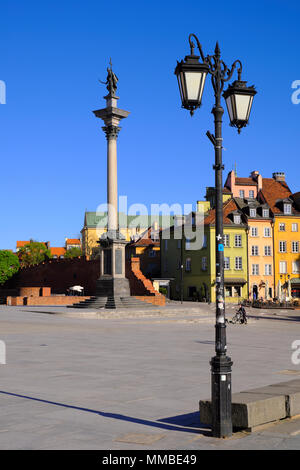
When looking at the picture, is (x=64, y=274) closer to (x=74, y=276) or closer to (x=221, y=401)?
(x=74, y=276)

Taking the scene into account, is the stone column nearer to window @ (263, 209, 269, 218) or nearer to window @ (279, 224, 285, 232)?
window @ (263, 209, 269, 218)

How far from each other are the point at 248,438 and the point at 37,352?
10910mm

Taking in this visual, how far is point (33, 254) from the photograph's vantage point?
115m

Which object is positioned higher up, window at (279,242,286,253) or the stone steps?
window at (279,242,286,253)

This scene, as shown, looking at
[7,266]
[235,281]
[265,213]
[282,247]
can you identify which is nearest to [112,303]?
[235,281]

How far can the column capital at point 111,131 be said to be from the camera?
4316cm

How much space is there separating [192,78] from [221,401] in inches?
168

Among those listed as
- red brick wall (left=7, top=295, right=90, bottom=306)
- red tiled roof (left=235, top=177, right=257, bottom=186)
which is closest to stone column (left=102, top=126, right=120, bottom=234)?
red brick wall (left=7, top=295, right=90, bottom=306)

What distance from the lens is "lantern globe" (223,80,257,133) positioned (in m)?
8.60

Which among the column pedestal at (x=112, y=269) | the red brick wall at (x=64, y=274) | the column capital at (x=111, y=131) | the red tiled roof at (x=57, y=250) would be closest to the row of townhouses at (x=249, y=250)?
the red brick wall at (x=64, y=274)

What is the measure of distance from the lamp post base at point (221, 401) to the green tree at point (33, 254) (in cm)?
10967

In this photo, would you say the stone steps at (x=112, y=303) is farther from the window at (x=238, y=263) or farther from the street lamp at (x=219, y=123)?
the street lamp at (x=219, y=123)

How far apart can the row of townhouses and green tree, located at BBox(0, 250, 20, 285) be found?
3157cm

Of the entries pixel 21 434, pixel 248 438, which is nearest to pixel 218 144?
pixel 248 438
